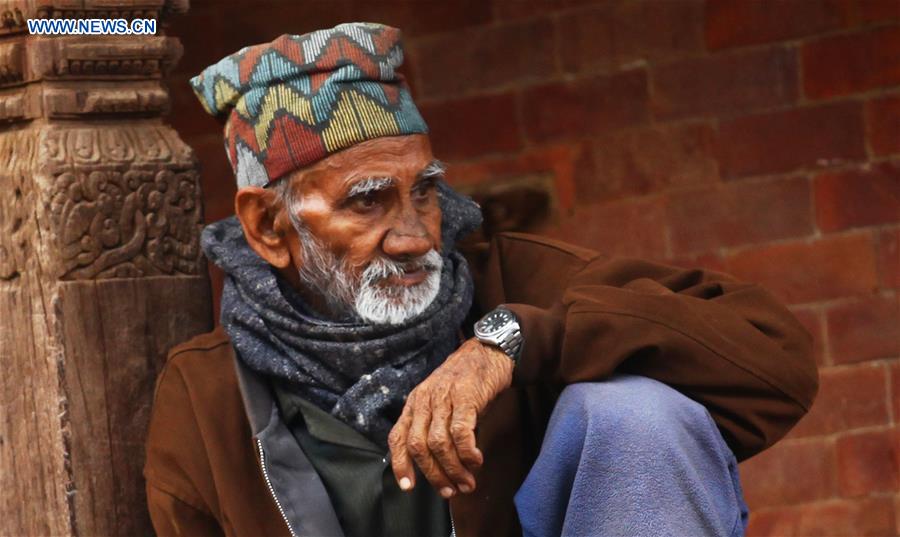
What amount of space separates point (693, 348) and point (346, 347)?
0.69 meters

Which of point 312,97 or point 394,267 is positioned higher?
point 312,97

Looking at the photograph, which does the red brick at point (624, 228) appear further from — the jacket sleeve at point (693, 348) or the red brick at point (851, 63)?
the jacket sleeve at point (693, 348)

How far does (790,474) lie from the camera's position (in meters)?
5.22

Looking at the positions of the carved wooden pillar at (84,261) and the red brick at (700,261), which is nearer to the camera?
the carved wooden pillar at (84,261)

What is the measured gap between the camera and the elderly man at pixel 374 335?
344 centimetres

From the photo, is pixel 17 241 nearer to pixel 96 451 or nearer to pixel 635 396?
pixel 96 451

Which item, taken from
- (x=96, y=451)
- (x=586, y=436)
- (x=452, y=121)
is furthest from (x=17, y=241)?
(x=452, y=121)

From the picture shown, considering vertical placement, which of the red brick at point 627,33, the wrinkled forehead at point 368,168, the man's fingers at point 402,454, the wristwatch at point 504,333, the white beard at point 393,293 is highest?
the red brick at point 627,33

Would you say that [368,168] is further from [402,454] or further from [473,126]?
[473,126]

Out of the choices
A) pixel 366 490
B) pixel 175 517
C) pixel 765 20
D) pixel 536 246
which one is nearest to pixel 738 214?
pixel 765 20

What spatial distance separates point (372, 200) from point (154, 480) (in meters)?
0.71

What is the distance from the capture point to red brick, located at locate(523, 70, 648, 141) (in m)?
5.21

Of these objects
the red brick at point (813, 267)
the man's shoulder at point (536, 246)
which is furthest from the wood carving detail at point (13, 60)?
the red brick at point (813, 267)

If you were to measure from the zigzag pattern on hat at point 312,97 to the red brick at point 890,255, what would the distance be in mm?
1789
